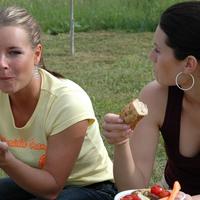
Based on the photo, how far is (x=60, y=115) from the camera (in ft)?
7.79

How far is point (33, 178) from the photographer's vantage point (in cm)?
236

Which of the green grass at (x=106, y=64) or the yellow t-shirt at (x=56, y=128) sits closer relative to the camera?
the yellow t-shirt at (x=56, y=128)

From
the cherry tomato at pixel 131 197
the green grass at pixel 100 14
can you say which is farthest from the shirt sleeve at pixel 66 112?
the green grass at pixel 100 14

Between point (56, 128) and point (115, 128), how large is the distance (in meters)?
0.39

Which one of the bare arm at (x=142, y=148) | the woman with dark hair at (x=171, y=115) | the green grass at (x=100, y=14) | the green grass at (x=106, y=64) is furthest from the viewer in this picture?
the green grass at (x=100, y=14)

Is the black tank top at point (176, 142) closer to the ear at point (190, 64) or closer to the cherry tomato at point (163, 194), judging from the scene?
the ear at point (190, 64)

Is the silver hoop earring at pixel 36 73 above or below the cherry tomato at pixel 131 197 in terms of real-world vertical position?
above

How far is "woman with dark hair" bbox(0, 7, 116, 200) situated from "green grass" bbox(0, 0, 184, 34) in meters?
6.27

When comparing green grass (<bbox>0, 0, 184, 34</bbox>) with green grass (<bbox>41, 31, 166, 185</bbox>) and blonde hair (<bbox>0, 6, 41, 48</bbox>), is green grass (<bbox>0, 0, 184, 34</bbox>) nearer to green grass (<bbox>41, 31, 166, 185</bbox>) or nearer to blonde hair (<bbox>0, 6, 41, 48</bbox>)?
green grass (<bbox>41, 31, 166, 185</bbox>)

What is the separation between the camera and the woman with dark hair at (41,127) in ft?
7.68

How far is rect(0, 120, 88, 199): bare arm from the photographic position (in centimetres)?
236

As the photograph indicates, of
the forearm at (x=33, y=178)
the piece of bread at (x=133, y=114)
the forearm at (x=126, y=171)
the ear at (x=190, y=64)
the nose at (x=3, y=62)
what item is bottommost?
the forearm at (x=33, y=178)

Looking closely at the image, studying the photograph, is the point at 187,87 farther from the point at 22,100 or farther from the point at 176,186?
the point at 22,100

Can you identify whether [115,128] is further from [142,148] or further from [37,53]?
[37,53]
